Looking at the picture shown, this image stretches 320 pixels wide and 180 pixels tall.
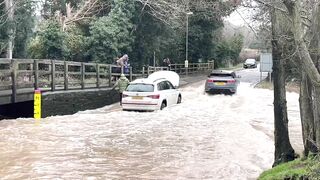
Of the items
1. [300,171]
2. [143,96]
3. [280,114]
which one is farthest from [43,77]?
[300,171]

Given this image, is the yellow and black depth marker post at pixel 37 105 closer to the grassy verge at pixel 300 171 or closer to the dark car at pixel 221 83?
the grassy verge at pixel 300 171

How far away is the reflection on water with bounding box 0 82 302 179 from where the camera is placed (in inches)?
391

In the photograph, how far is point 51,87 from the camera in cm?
1812

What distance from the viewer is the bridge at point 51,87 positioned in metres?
15.7

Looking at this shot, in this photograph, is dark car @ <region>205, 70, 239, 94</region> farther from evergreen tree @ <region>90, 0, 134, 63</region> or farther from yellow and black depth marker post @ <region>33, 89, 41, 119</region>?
yellow and black depth marker post @ <region>33, 89, 41, 119</region>

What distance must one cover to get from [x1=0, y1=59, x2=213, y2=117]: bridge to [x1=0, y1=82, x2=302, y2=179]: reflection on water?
763 millimetres

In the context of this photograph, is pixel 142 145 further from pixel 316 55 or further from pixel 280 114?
pixel 316 55

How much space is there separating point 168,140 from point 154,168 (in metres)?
3.45

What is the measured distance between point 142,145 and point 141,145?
0.03 meters

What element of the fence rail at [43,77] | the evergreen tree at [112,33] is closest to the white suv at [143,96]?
the fence rail at [43,77]

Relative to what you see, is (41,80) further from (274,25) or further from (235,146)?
(274,25)

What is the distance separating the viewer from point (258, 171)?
10.1 metres

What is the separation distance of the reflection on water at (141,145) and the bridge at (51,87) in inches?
30.0

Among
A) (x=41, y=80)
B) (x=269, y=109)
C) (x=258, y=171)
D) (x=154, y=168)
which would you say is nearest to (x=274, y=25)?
(x=258, y=171)
